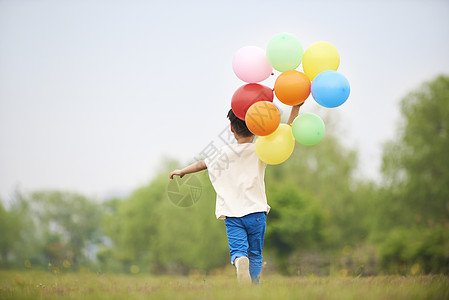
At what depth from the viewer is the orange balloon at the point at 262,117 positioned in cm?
354

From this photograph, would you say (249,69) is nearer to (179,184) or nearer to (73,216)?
(179,184)

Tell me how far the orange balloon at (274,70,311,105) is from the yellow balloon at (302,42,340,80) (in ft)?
0.38

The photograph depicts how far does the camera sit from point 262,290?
8.68 ft

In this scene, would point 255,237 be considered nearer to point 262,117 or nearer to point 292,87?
point 262,117

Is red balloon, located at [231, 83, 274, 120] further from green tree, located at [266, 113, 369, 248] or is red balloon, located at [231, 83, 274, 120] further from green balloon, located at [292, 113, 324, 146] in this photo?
green tree, located at [266, 113, 369, 248]

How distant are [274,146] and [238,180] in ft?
1.50

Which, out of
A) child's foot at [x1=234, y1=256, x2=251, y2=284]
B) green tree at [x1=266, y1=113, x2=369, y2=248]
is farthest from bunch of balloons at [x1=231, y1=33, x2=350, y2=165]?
green tree at [x1=266, y1=113, x2=369, y2=248]

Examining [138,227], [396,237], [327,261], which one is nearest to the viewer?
[396,237]

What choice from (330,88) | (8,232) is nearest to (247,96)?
(330,88)

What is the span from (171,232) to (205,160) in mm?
24894

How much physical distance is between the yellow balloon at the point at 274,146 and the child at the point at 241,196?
17cm

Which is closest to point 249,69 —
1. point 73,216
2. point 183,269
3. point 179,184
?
point 179,184

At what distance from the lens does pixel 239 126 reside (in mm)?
4000

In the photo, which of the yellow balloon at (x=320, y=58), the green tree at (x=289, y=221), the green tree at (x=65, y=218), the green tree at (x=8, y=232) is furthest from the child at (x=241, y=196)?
the green tree at (x=65, y=218)
